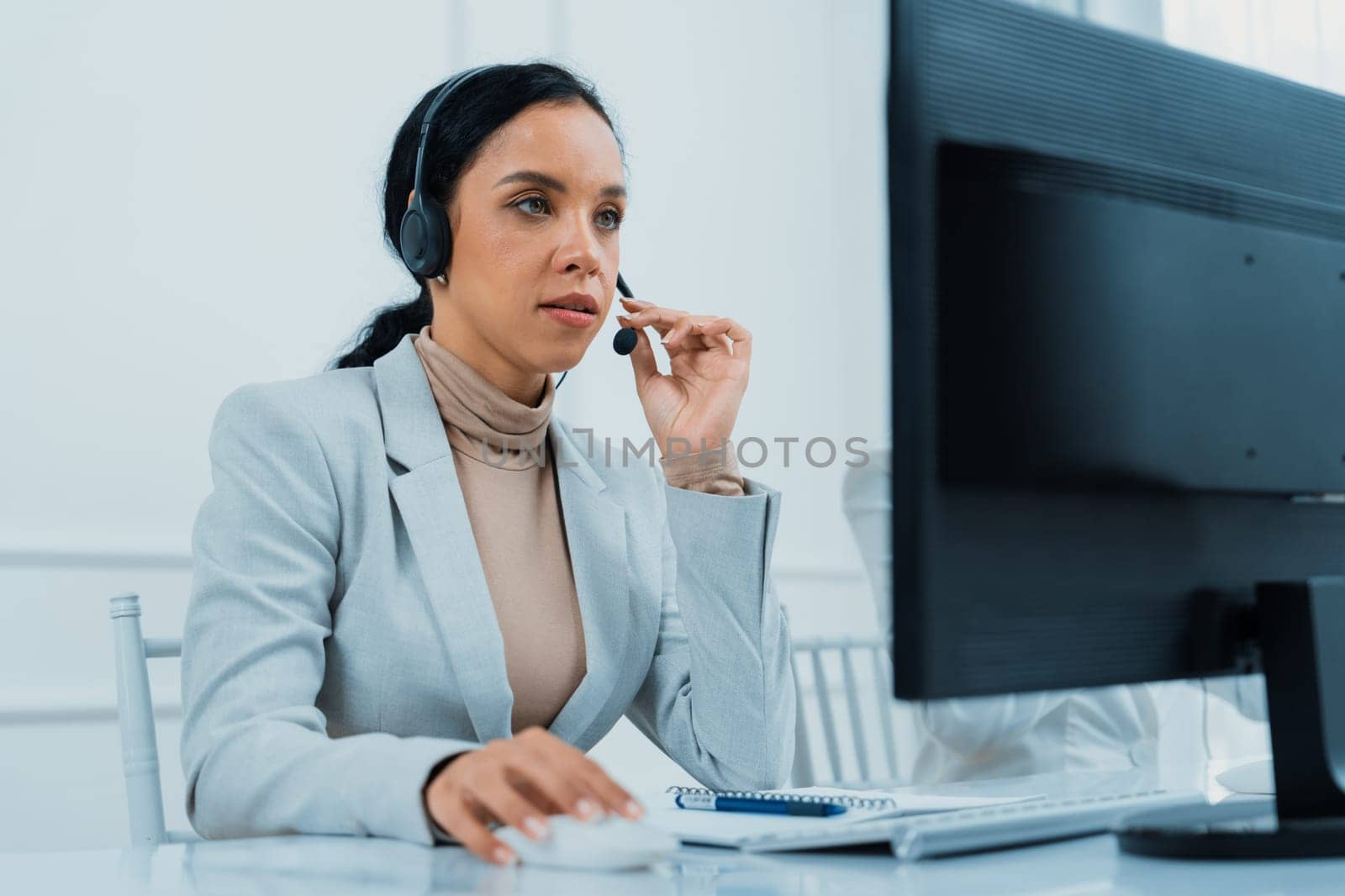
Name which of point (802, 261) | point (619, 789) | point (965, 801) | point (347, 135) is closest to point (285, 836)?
point (619, 789)

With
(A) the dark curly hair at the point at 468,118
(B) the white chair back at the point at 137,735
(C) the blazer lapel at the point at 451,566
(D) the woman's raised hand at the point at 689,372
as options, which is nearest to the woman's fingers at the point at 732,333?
(D) the woman's raised hand at the point at 689,372

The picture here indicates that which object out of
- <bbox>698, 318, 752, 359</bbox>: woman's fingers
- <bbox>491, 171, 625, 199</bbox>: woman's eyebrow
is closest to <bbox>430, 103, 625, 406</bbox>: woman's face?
<bbox>491, 171, 625, 199</bbox>: woman's eyebrow

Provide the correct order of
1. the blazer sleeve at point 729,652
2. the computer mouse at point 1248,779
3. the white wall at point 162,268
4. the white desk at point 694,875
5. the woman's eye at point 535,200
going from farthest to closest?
the white wall at point 162,268 < the woman's eye at point 535,200 < the blazer sleeve at point 729,652 < the computer mouse at point 1248,779 < the white desk at point 694,875

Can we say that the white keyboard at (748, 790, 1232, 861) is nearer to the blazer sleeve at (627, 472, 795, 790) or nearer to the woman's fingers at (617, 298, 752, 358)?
the blazer sleeve at (627, 472, 795, 790)

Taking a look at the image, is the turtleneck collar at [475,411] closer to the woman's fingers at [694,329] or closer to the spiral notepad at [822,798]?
the woman's fingers at [694,329]

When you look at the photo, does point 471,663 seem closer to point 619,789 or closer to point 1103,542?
point 619,789

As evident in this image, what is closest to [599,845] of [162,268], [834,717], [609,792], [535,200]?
[609,792]

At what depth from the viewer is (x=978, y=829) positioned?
0.64 m

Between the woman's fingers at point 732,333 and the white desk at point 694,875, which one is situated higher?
the woman's fingers at point 732,333

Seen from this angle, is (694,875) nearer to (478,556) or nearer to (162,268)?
(478,556)

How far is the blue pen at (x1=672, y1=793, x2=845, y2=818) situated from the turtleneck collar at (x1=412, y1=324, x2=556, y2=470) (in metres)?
0.58

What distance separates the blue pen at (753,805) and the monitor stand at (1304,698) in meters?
0.18

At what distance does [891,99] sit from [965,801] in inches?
18.9

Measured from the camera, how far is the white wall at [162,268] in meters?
1.80
